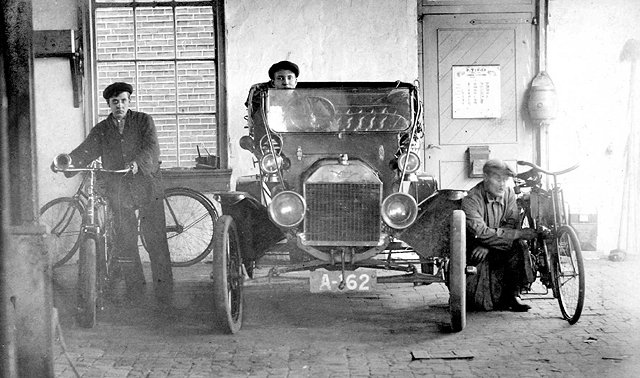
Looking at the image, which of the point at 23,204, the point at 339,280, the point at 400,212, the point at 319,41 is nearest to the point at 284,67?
the point at 319,41

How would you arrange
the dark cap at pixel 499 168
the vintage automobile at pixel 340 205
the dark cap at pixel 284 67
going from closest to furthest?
1. the vintage automobile at pixel 340 205
2. the dark cap at pixel 499 168
3. the dark cap at pixel 284 67

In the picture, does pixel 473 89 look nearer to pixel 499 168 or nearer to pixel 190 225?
pixel 499 168

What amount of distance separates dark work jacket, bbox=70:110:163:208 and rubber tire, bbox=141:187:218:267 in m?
1.87

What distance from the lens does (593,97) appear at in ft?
29.2

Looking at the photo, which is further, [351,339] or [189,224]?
[189,224]

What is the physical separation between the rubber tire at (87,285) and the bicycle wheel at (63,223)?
2.72 meters

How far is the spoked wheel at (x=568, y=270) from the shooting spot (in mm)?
5633

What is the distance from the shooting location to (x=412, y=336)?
5.40 metres

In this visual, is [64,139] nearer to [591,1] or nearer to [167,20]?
[167,20]

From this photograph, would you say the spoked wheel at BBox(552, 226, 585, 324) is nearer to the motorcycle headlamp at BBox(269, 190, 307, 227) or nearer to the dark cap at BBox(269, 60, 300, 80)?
the motorcycle headlamp at BBox(269, 190, 307, 227)

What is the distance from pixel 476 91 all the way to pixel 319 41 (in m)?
1.92

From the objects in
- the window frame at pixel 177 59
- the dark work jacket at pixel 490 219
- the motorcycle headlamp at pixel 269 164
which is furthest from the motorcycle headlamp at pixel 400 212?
the window frame at pixel 177 59

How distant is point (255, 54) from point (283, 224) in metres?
3.99

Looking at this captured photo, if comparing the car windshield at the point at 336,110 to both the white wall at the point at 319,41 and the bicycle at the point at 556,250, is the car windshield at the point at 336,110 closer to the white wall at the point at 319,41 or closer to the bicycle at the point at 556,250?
the bicycle at the point at 556,250
